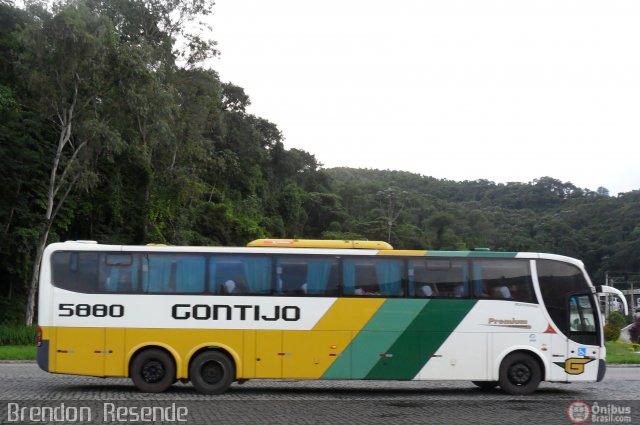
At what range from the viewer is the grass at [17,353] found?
24391 mm

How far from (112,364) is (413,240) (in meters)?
71.1

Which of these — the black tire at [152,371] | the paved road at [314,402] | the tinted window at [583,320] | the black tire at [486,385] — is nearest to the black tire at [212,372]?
the paved road at [314,402]

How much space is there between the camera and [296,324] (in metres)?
16.0

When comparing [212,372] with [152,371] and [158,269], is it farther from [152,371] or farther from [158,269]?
[158,269]

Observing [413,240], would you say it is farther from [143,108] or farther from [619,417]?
[619,417]

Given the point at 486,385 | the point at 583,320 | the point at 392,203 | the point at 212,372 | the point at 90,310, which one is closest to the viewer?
→ the point at 90,310

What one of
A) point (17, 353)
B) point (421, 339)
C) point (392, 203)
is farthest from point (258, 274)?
point (392, 203)

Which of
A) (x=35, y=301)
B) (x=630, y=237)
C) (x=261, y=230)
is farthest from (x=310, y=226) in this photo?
(x=35, y=301)

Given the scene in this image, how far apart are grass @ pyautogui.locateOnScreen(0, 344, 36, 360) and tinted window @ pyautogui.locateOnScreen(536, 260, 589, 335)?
16797mm

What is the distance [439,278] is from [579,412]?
4.19 m

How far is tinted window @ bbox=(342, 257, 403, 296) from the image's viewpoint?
16156 millimetres

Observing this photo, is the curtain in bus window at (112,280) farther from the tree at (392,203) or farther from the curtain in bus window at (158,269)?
the tree at (392,203)

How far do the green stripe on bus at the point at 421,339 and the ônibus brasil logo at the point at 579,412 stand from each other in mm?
2972

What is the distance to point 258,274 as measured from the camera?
1608 centimetres
